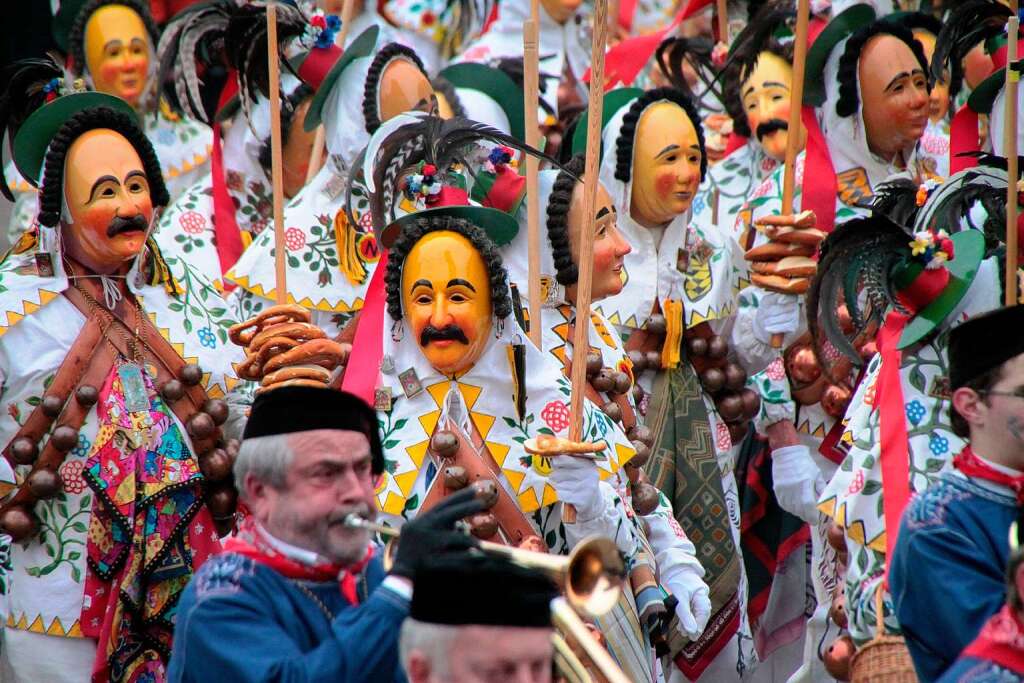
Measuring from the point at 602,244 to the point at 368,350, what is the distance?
2.99ft

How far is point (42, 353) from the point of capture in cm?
635

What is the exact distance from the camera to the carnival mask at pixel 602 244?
21.2 ft

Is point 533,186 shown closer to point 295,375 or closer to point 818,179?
point 295,375

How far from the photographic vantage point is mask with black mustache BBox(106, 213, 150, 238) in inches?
253

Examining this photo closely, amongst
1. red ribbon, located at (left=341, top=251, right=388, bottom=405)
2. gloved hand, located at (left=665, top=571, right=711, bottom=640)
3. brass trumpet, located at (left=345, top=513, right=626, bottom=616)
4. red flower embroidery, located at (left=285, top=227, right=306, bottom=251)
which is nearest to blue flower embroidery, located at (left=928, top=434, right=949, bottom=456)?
gloved hand, located at (left=665, top=571, right=711, bottom=640)

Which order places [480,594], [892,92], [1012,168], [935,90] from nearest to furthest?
1. [480,594]
2. [1012,168]
3. [892,92]
4. [935,90]

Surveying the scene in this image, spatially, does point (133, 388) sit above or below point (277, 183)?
below

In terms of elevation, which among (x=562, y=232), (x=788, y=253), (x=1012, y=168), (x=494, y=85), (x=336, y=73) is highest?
(x=336, y=73)

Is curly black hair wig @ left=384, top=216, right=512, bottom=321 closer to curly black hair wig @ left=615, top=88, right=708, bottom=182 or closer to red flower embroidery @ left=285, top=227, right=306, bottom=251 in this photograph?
curly black hair wig @ left=615, top=88, right=708, bottom=182

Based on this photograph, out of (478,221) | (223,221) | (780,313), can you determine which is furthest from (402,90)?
(478,221)

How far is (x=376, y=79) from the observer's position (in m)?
8.10

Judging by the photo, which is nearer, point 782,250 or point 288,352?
point 288,352

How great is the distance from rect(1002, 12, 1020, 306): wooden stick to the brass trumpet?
6.16 feet

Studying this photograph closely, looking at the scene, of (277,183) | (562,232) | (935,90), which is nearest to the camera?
(277,183)
